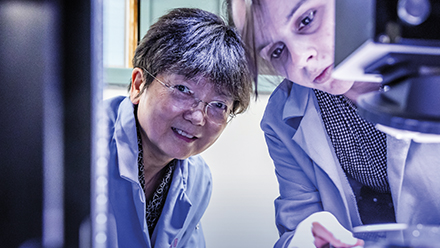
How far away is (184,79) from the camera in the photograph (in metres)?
1.09

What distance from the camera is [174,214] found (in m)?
1.19

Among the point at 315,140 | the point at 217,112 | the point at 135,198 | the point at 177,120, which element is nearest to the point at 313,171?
the point at 315,140

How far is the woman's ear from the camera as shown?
1.18 metres

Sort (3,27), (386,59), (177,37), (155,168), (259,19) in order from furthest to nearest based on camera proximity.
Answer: (155,168) < (177,37) < (259,19) < (386,59) < (3,27)

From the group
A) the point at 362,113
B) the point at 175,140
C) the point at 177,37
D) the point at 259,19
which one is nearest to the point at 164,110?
the point at 175,140

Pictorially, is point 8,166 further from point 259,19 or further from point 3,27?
point 259,19

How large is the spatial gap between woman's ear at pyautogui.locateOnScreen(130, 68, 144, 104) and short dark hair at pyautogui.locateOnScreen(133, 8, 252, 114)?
2cm

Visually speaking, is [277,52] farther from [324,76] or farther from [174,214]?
[174,214]

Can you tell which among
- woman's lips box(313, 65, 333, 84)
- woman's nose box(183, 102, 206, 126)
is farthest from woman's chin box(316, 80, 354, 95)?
woman's nose box(183, 102, 206, 126)

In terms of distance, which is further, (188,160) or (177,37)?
(188,160)

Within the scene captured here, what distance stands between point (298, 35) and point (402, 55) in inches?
21.6

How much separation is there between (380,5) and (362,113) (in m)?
0.14

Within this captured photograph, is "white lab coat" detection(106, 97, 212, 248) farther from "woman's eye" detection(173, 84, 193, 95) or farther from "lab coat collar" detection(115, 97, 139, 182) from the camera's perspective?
"woman's eye" detection(173, 84, 193, 95)

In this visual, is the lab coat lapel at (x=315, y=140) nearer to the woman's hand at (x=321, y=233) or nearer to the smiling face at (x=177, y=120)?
the woman's hand at (x=321, y=233)
